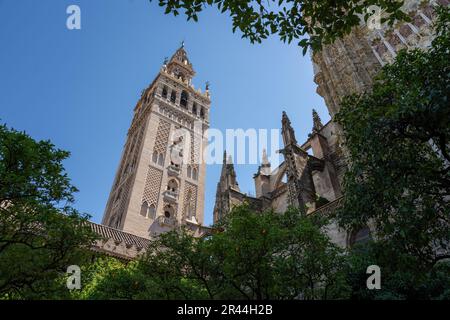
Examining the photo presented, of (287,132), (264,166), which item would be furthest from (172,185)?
(287,132)

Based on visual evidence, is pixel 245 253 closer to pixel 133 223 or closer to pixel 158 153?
pixel 133 223

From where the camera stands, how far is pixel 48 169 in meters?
7.81

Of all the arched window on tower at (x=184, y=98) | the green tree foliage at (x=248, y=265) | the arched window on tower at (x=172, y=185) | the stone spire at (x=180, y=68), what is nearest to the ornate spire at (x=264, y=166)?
the arched window on tower at (x=172, y=185)

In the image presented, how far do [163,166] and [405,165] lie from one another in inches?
1114

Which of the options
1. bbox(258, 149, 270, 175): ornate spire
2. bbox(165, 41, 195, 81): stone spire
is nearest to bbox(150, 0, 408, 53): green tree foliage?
bbox(258, 149, 270, 175): ornate spire

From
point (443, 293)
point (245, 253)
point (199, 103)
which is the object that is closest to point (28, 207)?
point (245, 253)

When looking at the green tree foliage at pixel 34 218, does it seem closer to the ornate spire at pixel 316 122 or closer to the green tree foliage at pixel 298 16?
the green tree foliage at pixel 298 16

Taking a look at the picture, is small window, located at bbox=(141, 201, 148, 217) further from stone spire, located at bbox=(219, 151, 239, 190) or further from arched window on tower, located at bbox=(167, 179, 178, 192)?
stone spire, located at bbox=(219, 151, 239, 190)

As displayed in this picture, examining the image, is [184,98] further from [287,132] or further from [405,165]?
[405,165]

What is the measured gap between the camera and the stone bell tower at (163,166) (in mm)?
28656

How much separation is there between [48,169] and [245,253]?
5209mm

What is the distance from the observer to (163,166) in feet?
109

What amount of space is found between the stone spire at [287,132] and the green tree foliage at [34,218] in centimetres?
1291

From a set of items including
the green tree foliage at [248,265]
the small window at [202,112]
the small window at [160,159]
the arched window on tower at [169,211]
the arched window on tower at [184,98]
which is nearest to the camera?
the green tree foliage at [248,265]
